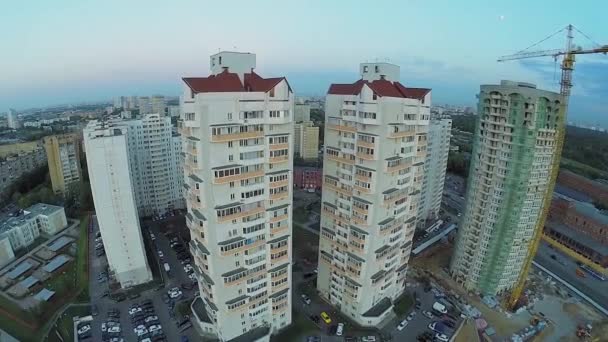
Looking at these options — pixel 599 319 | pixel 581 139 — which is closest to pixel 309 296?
pixel 599 319

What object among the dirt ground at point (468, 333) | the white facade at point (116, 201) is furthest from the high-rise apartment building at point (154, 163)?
the dirt ground at point (468, 333)

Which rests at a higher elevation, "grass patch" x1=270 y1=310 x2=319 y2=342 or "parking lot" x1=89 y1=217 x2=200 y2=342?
"parking lot" x1=89 y1=217 x2=200 y2=342

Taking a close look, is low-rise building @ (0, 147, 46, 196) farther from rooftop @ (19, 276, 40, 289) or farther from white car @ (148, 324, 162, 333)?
white car @ (148, 324, 162, 333)

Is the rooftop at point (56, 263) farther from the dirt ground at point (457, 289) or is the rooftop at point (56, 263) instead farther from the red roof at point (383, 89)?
the dirt ground at point (457, 289)

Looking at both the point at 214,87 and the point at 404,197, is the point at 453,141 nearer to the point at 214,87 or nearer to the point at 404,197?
the point at 404,197

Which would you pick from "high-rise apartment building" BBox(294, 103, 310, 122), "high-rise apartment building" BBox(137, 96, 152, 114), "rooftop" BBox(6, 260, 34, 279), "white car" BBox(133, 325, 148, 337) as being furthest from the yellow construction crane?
"high-rise apartment building" BBox(137, 96, 152, 114)

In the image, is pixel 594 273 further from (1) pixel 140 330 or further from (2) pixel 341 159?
(1) pixel 140 330
